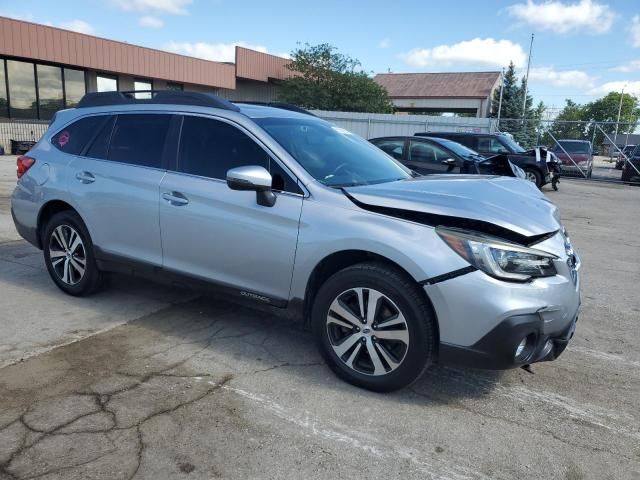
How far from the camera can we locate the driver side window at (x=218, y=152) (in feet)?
11.8

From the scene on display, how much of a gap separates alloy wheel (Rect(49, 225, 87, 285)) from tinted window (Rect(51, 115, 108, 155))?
0.73m

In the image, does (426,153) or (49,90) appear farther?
(49,90)

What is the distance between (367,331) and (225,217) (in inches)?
50.8

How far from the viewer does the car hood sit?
300 cm

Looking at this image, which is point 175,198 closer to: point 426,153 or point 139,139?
point 139,139

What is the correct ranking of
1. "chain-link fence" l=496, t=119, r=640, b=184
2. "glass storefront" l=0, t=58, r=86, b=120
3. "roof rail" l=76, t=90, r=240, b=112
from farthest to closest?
"glass storefront" l=0, t=58, r=86, b=120, "chain-link fence" l=496, t=119, r=640, b=184, "roof rail" l=76, t=90, r=240, b=112

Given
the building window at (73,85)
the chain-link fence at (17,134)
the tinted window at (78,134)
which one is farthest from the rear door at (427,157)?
the building window at (73,85)

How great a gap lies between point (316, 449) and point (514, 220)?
1707 millimetres

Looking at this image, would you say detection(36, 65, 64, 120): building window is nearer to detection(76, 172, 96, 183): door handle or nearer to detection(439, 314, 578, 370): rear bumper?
detection(76, 172, 96, 183): door handle

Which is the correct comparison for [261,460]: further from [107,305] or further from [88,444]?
[107,305]

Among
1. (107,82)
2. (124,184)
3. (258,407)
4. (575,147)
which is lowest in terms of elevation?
(258,407)

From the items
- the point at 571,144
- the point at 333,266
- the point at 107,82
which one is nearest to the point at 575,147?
the point at 571,144

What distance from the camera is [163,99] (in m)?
4.30

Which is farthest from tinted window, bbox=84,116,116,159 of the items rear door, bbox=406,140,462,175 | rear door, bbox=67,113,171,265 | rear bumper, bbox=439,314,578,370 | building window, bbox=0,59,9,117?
building window, bbox=0,59,9,117
